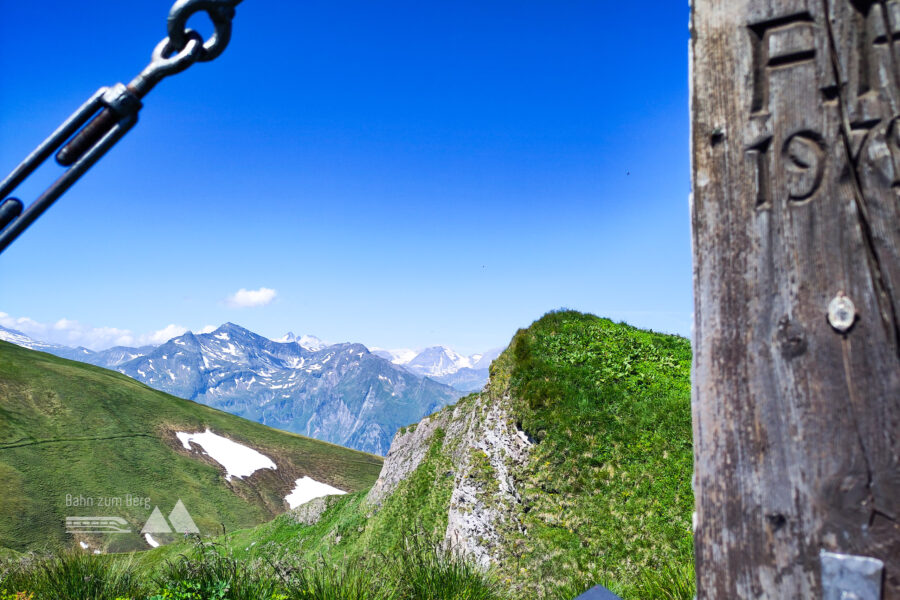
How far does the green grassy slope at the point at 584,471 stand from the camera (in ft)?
32.2

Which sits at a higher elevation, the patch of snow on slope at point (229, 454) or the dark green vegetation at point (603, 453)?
the patch of snow on slope at point (229, 454)

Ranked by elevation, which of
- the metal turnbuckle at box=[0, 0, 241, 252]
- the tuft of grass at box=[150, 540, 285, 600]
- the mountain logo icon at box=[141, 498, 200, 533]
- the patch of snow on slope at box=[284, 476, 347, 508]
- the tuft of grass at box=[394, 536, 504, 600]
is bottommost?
the mountain logo icon at box=[141, 498, 200, 533]

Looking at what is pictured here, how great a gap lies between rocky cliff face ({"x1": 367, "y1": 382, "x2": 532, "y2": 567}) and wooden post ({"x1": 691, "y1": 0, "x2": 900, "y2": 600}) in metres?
9.66

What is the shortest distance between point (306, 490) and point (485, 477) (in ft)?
336

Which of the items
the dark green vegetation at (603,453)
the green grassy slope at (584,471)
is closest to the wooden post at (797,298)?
the green grassy slope at (584,471)

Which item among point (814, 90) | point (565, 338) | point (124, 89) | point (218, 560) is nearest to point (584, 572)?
point (218, 560)

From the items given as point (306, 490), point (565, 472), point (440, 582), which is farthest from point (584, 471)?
point (306, 490)

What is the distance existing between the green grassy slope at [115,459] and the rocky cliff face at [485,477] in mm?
62501

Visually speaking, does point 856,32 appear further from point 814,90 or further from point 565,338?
point 565,338

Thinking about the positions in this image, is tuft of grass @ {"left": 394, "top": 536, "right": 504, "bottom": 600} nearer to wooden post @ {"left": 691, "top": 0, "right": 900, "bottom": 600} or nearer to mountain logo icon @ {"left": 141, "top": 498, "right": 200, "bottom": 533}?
wooden post @ {"left": 691, "top": 0, "right": 900, "bottom": 600}

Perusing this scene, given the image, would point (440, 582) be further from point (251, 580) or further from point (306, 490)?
point (306, 490)

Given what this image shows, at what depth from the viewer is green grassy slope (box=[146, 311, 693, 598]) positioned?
32.2ft

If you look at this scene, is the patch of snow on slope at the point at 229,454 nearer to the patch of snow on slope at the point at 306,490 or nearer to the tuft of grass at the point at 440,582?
the patch of snow on slope at the point at 306,490

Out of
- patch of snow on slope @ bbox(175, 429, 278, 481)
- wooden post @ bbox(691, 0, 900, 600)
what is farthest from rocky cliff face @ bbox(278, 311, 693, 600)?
patch of snow on slope @ bbox(175, 429, 278, 481)
